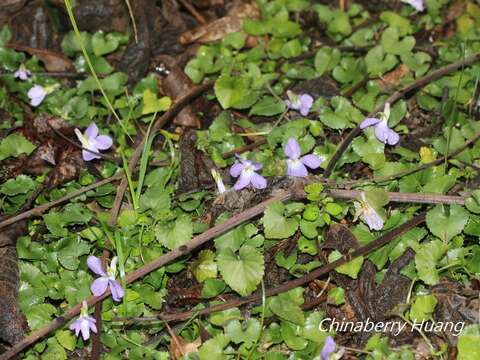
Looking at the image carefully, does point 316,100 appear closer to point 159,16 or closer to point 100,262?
point 159,16

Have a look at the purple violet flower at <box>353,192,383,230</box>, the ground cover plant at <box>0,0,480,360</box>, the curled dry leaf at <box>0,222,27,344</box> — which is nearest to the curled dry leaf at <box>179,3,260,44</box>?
the ground cover plant at <box>0,0,480,360</box>

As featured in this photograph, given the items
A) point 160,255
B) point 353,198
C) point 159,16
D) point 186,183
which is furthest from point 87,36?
point 353,198

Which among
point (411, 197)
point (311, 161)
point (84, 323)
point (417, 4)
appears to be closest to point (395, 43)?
point (417, 4)

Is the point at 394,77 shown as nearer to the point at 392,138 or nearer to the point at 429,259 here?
the point at 392,138

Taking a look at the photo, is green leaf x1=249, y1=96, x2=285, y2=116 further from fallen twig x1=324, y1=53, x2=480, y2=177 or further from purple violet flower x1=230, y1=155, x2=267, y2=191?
purple violet flower x1=230, y1=155, x2=267, y2=191

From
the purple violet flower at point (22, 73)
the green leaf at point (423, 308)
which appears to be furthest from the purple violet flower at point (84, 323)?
the purple violet flower at point (22, 73)
